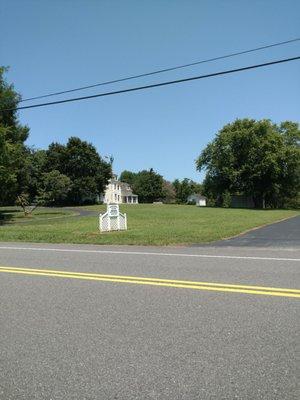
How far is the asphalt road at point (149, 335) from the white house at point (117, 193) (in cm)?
9316

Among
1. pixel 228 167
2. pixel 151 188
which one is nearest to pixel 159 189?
pixel 151 188

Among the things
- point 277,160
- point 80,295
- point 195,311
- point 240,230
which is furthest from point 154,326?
point 277,160

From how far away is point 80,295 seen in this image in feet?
26.9

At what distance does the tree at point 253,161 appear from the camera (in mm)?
69812

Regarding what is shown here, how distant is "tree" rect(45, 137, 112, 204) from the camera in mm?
85562

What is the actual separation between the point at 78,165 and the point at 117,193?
101 feet

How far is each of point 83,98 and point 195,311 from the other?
44.5 ft

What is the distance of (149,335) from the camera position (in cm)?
587

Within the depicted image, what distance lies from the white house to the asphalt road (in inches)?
3668

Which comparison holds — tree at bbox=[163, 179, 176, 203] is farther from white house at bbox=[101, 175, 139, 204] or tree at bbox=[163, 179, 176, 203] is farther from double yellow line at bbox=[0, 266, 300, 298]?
double yellow line at bbox=[0, 266, 300, 298]

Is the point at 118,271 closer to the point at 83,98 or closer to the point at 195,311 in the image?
the point at 195,311

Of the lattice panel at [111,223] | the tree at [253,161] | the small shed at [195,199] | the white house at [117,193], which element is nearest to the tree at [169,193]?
the small shed at [195,199]

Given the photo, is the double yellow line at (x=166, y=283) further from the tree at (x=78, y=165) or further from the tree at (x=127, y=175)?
the tree at (x=127, y=175)

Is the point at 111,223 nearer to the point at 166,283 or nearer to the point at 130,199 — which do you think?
the point at 166,283
